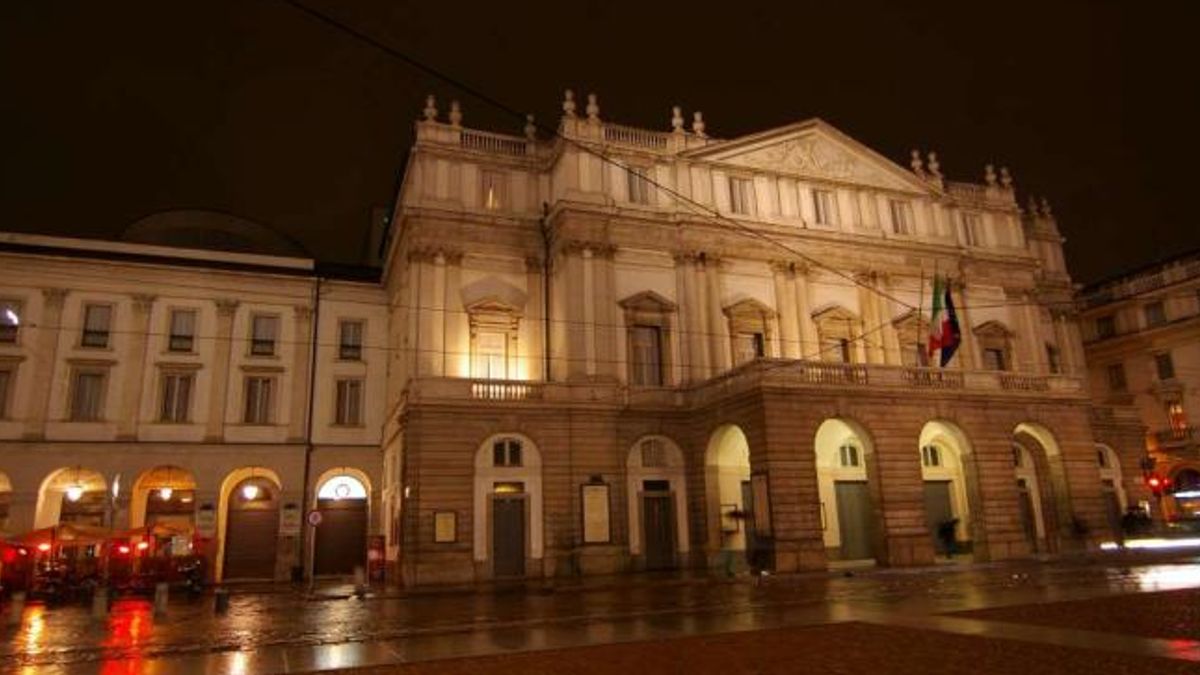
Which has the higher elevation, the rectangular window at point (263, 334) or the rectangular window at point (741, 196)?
the rectangular window at point (741, 196)

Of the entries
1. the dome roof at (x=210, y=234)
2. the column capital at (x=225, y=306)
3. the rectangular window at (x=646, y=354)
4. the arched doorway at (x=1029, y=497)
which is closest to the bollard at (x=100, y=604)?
the column capital at (x=225, y=306)

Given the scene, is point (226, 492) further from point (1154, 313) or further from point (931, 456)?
point (1154, 313)

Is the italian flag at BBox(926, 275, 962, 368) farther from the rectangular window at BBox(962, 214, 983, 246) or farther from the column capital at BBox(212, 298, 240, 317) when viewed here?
the column capital at BBox(212, 298, 240, 317)

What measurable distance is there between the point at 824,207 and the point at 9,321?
3581 cm

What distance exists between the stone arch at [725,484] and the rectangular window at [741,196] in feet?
33.4

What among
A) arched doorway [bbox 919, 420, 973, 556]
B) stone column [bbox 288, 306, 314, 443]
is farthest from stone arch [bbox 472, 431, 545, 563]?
arched doorway [bbox 919, 420, 973, 556]

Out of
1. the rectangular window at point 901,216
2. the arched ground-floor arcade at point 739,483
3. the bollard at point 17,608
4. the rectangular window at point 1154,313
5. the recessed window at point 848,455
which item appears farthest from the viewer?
the rectangular window at point 1154,313

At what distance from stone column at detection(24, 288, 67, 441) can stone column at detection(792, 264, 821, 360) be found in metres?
31.7

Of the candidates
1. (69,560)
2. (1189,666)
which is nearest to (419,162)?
(69,560)

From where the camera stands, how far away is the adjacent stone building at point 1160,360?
164 feet

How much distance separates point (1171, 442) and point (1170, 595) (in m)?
41.4

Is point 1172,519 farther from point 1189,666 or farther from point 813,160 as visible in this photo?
point 1189,666

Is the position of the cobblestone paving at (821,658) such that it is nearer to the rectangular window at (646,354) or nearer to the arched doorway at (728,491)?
the arched doorway at (728,491)

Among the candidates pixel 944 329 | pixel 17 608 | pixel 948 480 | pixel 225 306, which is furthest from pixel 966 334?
pixel 17 608
